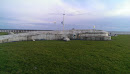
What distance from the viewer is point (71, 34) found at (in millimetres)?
16891

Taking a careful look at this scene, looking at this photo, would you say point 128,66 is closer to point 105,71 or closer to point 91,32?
point 105,71

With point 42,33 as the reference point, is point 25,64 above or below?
below

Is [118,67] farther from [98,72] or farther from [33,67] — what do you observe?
[33,67]

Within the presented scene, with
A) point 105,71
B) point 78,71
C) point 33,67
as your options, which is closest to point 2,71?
point 33,67

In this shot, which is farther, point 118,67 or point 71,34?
point 71,34

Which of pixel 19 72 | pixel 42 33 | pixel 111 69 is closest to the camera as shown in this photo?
pixel 19 72

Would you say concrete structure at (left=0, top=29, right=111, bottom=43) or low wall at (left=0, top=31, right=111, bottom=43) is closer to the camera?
low wall at (left=0, top=31, right=111, bottom=43)

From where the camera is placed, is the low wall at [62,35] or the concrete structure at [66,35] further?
the concrete structure at [66,35]

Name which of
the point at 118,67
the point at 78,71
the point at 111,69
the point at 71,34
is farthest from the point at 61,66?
the point at 71,34

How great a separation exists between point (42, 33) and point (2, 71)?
1188 centimetres

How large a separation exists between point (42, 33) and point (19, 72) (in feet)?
39.4

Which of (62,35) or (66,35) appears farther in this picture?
(66,35)

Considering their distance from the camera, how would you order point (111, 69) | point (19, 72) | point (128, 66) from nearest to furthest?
point (19, 72)
point (111, 69)
point (128, 66)

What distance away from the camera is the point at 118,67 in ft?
17.7
